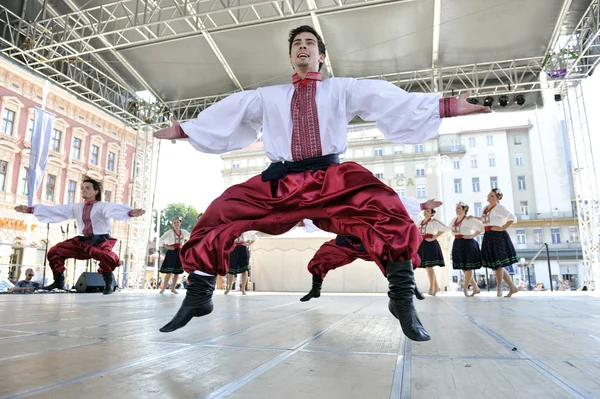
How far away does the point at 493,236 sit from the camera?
5.69 m

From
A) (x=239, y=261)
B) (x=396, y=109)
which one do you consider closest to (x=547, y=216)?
(x=239, y=261)

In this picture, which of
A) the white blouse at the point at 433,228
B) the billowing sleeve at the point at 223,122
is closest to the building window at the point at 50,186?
the white blouse at the point at 433,228

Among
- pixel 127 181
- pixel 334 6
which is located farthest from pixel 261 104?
pixel 127 181

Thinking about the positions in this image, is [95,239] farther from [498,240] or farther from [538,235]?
[538,235]

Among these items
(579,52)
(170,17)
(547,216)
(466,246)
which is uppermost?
(170,17)

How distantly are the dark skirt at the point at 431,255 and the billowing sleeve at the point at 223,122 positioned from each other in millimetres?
5010

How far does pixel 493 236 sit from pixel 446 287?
3835mm

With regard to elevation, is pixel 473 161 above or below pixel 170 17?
above

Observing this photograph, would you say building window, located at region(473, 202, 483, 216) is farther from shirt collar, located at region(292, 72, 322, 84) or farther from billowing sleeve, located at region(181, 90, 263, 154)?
billowing sleeve, located at region(181, 90, 263, 154)

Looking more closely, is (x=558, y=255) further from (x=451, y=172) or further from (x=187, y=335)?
(x=187, y=335)

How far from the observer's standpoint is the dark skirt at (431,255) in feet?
20.9

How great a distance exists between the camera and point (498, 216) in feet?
18.5

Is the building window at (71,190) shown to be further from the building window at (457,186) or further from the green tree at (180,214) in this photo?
the green tree at (180,214)

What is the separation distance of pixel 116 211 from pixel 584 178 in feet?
28.5
